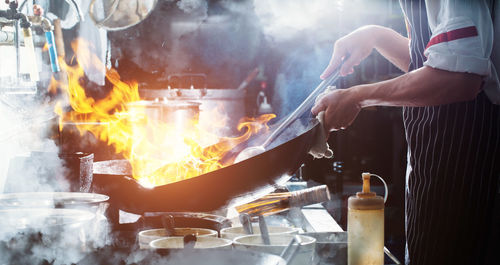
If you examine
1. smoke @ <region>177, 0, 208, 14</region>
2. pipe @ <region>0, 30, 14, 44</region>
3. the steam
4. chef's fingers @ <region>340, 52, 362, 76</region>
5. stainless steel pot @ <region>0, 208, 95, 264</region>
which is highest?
smoke @ <region>177, 0, 208, 14</region>

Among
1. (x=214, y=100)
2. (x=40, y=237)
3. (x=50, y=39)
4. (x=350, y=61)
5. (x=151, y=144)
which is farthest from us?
(x=214, y=100)

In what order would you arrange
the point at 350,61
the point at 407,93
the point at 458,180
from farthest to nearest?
1. the point at 350,61
2. the point at 458,180
3. the point at 407,93

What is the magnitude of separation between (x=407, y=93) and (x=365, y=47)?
0.51 m

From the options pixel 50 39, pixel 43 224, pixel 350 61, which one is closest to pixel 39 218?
pixel 43 224

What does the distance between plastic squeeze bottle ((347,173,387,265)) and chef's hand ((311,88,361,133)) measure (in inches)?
8.9

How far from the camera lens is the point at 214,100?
6684mm

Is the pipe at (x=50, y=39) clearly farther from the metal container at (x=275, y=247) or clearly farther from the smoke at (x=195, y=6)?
the smoke at (x=195, y=6)

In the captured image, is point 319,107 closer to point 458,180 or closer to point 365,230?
point 365,230

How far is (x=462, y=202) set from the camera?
153 centimetres

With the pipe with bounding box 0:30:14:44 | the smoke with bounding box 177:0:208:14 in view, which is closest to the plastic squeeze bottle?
the pipe with bounding box 0:30:14:44

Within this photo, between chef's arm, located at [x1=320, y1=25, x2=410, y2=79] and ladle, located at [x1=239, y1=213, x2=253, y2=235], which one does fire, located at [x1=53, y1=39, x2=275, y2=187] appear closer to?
ladle, located at [x1=239, y1=213, x2=253, y2=235]

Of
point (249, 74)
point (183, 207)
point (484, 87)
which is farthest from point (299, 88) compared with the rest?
point (183, 207)

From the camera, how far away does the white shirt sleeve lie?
1.32m

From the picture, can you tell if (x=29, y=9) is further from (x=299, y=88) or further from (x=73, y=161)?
(x=299, y=88)
